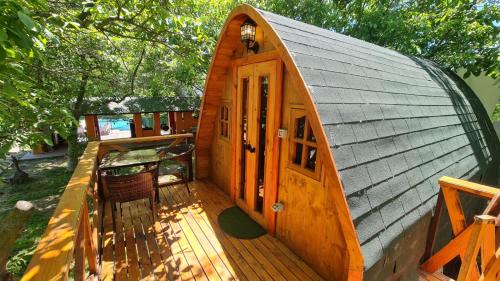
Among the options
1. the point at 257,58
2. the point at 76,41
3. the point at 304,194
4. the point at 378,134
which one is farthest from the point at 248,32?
the point at 76,41

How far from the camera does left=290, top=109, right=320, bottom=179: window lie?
9.08 feet

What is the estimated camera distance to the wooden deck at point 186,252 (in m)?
2.79

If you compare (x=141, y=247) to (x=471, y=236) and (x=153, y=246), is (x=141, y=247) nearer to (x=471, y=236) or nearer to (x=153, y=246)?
(x=153, y=246)

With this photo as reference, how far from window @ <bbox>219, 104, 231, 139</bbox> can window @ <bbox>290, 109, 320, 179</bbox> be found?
191cm

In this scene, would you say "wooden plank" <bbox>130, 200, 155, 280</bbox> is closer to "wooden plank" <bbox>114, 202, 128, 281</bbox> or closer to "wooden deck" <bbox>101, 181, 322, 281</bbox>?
"wooden deck" <bbox>101, 181, 322, 281</bbox>

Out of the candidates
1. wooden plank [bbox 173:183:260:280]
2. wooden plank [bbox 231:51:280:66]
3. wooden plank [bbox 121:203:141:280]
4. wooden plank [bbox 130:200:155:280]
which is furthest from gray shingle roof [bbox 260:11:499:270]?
wooden plank [bbox 121:203:141:280]

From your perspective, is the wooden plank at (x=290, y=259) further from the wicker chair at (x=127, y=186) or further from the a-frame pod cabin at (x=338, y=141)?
the wicker chair at (x=127, y=186)

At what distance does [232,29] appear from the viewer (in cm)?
368

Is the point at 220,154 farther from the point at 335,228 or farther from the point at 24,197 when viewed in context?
the point at 24,197

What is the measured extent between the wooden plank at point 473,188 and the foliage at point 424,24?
5367mm

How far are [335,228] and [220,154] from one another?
9.76 ft

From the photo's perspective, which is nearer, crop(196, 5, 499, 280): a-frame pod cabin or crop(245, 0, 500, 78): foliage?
crop(196, 5, 499, 280): a-frame pod cabin

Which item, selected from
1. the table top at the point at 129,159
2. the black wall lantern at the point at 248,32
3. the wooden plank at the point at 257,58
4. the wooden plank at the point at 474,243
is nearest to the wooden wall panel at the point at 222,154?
the wooden plank at the point at 257,58

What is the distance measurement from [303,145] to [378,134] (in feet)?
2.65
